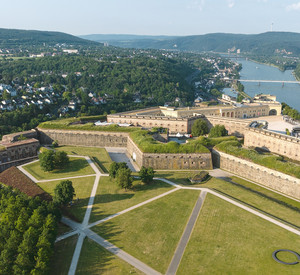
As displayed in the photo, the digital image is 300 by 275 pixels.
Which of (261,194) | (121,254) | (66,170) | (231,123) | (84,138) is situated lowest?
(261,194)

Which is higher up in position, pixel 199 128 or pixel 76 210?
pixel 199 128

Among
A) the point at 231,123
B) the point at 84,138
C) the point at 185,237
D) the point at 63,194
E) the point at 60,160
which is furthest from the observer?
the point at 231,123

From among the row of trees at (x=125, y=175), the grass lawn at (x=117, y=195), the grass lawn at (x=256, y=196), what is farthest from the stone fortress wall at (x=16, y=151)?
the grass lawn at (x=256, y=196)

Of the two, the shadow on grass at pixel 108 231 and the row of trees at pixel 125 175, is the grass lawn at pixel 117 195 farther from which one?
the shadow on grass at pixel 108 231

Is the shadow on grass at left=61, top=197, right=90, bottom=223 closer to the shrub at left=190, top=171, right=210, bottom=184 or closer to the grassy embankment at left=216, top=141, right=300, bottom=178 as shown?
the shrub at left=190, top=171, right=210, bottom=184

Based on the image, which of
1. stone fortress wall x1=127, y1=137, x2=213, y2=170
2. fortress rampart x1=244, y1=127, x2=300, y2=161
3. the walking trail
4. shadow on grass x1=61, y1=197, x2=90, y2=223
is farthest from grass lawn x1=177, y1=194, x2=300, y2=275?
fortress rampart x1=244, y1=127, x2=300, y2=161

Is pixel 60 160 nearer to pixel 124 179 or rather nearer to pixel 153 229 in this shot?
pixel 124 179

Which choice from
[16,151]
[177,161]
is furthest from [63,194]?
[16,151]
